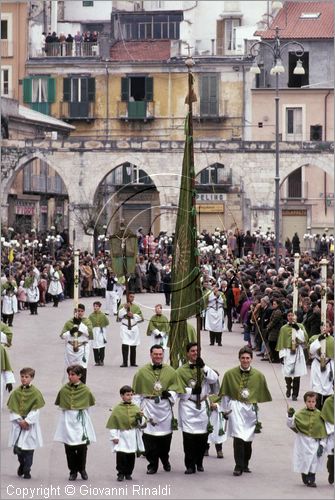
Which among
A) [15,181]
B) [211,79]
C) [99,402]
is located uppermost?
[211,79]

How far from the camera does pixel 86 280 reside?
51.6 metres

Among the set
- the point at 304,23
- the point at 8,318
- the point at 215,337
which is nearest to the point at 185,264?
the point at 215,337

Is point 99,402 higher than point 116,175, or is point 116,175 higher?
point 116,175

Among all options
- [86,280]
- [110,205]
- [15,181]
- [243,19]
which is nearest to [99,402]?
[86,280]

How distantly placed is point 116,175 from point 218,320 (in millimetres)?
42738

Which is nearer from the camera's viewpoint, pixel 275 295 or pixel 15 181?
pixel 275 295

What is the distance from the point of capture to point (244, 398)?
20109mm

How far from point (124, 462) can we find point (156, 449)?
75 centimetres

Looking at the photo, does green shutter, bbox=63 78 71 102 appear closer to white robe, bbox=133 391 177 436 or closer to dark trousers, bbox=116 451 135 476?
white robe, bbox=133 391 177 436

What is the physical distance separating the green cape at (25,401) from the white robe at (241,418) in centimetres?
217

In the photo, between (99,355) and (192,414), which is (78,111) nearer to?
(99,355)

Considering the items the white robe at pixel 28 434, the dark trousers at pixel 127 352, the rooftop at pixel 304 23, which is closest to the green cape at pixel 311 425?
the white robe at pixel 28 434

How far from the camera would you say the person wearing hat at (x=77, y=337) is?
91.8ft

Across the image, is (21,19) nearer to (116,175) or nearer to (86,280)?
(116,175)
